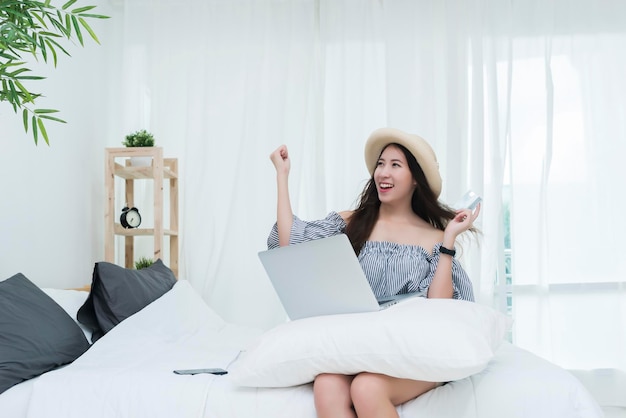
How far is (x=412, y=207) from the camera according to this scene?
2.49m

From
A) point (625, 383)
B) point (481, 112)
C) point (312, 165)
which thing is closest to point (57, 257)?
point (312, 165)

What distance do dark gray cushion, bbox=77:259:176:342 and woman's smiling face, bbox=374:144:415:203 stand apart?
3.18 ft

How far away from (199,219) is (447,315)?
256 centimetres

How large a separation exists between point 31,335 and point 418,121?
8.64 ft

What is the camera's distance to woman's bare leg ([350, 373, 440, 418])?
148cm

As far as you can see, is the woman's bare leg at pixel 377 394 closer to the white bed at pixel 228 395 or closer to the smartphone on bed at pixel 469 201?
the white bed at pixel 228 395

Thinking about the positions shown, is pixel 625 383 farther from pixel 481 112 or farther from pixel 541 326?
pixel 481 112

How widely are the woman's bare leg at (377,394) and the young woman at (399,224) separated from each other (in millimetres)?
601

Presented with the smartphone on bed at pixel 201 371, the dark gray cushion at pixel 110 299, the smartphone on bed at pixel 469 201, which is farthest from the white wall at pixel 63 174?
the smartphone on bed at pixel 469 201

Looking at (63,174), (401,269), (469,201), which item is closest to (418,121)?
(469,201)

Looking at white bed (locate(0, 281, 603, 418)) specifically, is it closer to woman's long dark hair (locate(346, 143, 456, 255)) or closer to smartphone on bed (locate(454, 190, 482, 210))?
smartphone on bed (locate(454, 190, 482, 210))

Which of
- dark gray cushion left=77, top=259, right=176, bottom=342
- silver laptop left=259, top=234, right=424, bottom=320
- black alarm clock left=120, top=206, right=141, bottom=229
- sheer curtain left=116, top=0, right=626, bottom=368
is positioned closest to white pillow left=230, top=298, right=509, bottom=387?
silver laptop left=259, top=234, right=424, bottom=320

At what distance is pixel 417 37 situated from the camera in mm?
3926

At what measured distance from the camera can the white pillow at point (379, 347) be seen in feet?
4.86
